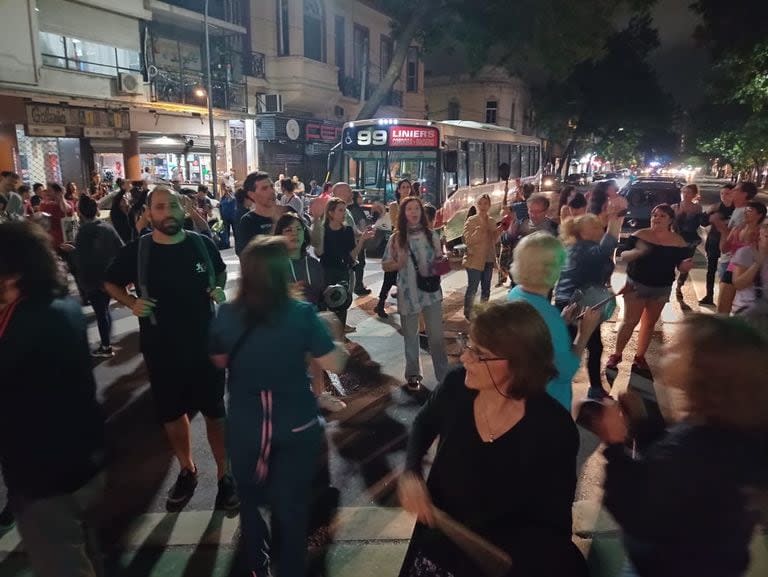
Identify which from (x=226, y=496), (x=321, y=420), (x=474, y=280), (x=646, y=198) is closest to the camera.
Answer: (x=321, y=420)

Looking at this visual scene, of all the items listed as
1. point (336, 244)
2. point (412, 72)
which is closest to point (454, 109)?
point (412, 72)

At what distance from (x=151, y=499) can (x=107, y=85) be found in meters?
18.0

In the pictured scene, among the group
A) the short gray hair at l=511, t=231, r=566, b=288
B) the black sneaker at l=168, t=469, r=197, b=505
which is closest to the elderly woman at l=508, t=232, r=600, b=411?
the short gray hair at l=511, t=231, r=566, b=288

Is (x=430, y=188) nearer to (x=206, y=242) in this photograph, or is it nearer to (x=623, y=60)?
(x=206, y=242)

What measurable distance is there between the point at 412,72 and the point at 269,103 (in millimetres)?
13296

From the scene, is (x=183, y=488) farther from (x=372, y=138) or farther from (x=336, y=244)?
(x=372, y=138)

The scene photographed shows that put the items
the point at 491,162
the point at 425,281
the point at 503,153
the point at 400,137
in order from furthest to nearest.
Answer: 1. the point at 503,153
2. the point at 491,162
3. the point at 400,137
4. the point at 425,281

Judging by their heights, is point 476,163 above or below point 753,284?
above

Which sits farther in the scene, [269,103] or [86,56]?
[269,103]

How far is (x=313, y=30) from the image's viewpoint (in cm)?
2550

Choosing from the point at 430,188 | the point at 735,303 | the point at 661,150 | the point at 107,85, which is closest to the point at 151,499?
the point at 735,303

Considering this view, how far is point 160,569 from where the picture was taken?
315cm

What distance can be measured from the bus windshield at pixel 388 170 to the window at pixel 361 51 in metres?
16.6

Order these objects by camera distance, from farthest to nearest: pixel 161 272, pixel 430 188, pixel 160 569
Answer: pixel 430 188 < pixel 161 272 < pixel 160 569
